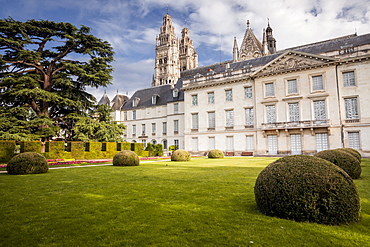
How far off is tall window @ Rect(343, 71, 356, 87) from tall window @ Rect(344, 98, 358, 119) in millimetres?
1658

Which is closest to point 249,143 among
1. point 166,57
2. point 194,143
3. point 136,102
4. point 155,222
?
point 194,143

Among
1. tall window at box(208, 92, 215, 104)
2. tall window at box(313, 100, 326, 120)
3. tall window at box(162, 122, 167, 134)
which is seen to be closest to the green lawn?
tall window at box(313, 100, 326, 120)

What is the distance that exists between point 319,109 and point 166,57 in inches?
2212

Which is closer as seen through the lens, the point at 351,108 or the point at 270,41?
the point at 351,108

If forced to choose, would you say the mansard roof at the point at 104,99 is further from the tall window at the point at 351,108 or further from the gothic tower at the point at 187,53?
the tall window at the point at 351,108

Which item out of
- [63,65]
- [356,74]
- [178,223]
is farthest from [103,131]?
[356,74]

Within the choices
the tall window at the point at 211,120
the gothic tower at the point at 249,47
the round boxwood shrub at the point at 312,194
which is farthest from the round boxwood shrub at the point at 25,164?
the gothic tower at the point at 249,47

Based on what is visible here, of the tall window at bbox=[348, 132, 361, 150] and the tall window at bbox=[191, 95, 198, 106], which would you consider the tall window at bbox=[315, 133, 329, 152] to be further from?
the tall window at bbox=[191, 95, 198, 106]

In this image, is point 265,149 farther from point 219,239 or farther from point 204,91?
point 219,239

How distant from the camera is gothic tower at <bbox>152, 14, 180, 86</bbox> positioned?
7359cm

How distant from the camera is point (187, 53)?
278 ft

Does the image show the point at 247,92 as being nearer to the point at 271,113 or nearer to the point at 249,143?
the point at 271,113

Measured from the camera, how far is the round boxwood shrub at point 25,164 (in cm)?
1117

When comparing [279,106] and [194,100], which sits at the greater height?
[194,100]
